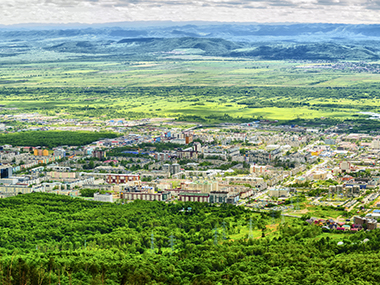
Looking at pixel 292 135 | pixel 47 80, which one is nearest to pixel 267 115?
pixel 292 135

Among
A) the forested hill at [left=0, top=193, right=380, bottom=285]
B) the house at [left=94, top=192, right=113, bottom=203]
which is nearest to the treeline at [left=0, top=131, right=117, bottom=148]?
the house at [left=94, top=192, right=113, bottom=203]

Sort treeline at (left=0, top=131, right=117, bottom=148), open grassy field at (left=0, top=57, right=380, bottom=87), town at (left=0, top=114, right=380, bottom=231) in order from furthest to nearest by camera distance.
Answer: open grassy field at (left=0, top=57, right=380, bottom=87) → treeline at (left=0, top=131, right=117, bottom=148) → town at (left=0, top=114, right=380, bottom=231)

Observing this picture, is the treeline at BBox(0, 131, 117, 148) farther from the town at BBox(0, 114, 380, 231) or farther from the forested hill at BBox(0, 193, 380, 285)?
the forested hill at BBox(0, 193, 380, 285)

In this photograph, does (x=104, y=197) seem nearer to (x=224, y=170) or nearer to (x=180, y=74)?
(x=224, y=170)

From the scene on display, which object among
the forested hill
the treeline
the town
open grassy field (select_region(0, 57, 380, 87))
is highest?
the forested hill

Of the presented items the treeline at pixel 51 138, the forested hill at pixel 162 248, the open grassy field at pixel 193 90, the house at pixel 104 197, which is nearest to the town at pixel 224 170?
the house at pixel 104 197

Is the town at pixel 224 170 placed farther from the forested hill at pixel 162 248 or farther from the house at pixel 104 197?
the forested hill at pixel 162 248
